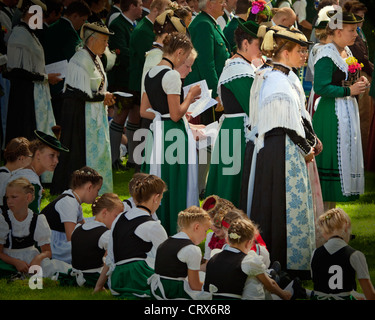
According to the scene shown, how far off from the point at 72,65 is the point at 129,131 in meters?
2.33

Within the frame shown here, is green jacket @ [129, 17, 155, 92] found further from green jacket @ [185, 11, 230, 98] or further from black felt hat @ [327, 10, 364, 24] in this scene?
black felt hat @ [327, 10, 364, 24]

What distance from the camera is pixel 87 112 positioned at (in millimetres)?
8984

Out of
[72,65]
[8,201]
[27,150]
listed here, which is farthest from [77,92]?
[8,201]

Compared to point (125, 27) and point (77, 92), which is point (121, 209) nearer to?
point (77, 92)

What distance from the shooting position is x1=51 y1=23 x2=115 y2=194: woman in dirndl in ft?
28.7

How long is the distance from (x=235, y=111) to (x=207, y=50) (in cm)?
207

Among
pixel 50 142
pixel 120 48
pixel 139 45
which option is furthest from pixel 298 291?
pixel 120 48

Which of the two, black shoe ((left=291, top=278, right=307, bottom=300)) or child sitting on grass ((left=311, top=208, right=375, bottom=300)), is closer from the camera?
child sitting on grass ((left=311, top=208, right=375, bottom=300))

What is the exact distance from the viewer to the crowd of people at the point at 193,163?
5680 mm

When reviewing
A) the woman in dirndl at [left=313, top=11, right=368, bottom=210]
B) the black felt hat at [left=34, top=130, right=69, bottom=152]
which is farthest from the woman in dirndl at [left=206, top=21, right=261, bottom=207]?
the black felt hat at [left=34, top=130, right=69, bottom=152]

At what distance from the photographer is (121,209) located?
21.0 ft

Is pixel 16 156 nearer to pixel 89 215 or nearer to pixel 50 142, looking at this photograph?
pixel 50 142

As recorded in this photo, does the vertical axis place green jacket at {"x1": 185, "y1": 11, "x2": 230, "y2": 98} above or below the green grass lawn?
above

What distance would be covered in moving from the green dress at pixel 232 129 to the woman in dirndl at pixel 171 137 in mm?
230
